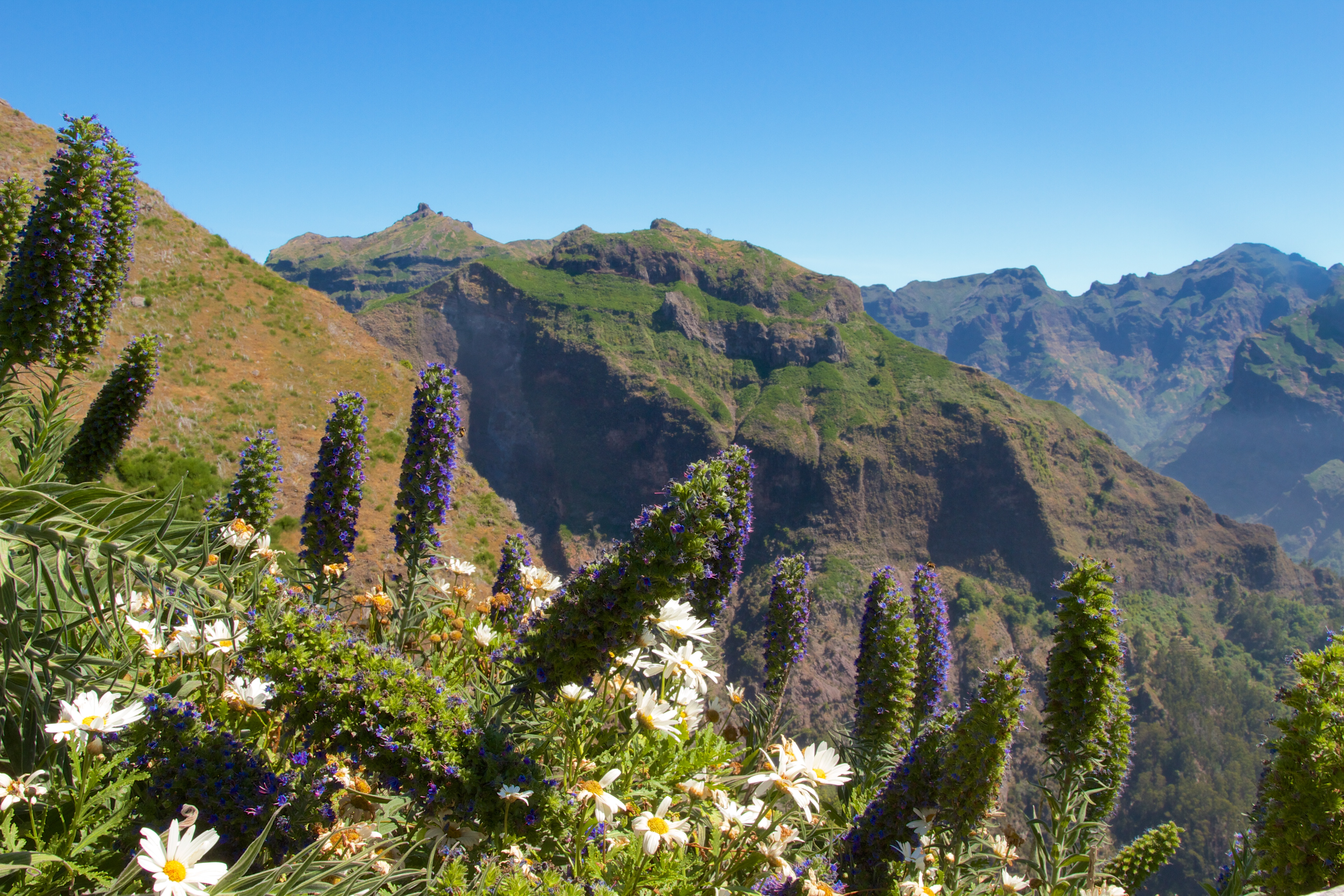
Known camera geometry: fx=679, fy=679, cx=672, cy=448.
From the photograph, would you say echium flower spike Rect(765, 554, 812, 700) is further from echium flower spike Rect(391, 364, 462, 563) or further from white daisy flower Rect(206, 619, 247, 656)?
white daisy flower Rect(206, 619, 247, 656)

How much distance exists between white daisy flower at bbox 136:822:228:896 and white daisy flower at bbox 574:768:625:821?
1289 millimetres

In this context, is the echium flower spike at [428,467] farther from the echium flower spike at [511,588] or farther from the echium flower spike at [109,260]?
the echium flower spike at [109,260]

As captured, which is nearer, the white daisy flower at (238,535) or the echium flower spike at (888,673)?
the white daisy flower at (238,535)

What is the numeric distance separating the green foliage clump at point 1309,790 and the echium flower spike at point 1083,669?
0.96 meters

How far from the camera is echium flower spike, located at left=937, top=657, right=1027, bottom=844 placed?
11.9ft

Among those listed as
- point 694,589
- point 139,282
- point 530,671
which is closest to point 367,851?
point 530,671

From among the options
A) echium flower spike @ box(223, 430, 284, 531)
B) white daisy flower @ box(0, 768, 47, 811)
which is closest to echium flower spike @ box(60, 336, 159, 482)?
echium flower spike @ box(223, 430, 284, 531)

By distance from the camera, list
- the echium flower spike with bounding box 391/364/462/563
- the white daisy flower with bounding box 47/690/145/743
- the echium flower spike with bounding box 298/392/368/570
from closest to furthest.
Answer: the white daisy flower with bounding box 47/690/145/743, the echium flower spike with bounding box 298/392/368/570, the echium flower spike with bounding box 391/364/462/563

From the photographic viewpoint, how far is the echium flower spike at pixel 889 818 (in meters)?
3.71

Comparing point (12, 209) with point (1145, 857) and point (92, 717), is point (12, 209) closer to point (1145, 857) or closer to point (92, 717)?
point (92, 717)

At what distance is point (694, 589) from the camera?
618cm

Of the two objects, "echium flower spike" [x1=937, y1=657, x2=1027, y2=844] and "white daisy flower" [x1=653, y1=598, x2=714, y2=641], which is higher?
"white daisy flower" [x1=653, y1=598, x2=714, y2=641]

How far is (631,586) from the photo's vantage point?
10.8 feet

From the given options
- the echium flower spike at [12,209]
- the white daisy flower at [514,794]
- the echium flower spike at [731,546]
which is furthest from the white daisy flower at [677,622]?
the echium flower spike at [12,209]
